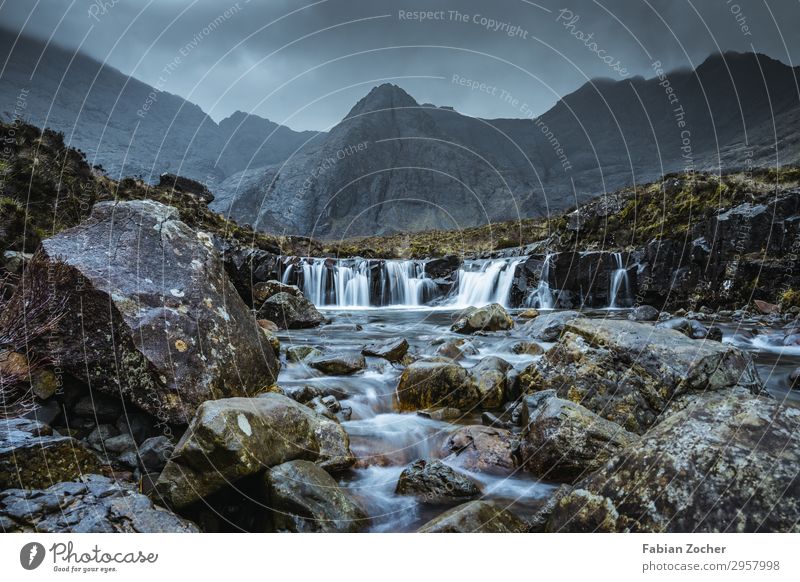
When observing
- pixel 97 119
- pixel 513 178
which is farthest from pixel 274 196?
pixel 513 178

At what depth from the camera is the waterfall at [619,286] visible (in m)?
19.5

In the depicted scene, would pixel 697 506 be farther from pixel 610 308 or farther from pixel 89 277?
pixel 610 308

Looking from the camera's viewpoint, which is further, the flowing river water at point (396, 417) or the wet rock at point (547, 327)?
→ the wet rock at point (547, 327)

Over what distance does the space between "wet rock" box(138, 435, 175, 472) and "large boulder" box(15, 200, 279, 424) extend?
1.44ft

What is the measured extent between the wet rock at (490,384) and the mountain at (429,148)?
98994 mm

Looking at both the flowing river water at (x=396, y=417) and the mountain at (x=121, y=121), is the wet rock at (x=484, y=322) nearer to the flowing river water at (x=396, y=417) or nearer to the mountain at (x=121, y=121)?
the flowing river water at (x=396, y=417)

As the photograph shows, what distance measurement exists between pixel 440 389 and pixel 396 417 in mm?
875

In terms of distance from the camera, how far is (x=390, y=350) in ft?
32.1

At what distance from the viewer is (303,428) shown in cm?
423

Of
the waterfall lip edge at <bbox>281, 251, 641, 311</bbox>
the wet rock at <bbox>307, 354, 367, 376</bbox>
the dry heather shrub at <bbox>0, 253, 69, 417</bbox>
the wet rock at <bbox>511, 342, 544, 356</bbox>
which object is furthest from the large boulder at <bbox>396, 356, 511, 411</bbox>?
the waterfall lip edge at <bbox>281, 251, 641, 311</bbox>

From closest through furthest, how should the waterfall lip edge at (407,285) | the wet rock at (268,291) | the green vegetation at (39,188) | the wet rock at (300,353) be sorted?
the green vegetation at (39,188)
the wet rock at (300,353)
the wet rock at (268,291)
the waterfall lip edge at (407,285)

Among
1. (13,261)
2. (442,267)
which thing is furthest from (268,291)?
(442,267)

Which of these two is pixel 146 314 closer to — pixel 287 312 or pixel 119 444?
pixel 119 444

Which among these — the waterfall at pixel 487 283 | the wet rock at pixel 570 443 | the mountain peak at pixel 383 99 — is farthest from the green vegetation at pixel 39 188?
the mountain peak at pixel 383 99
